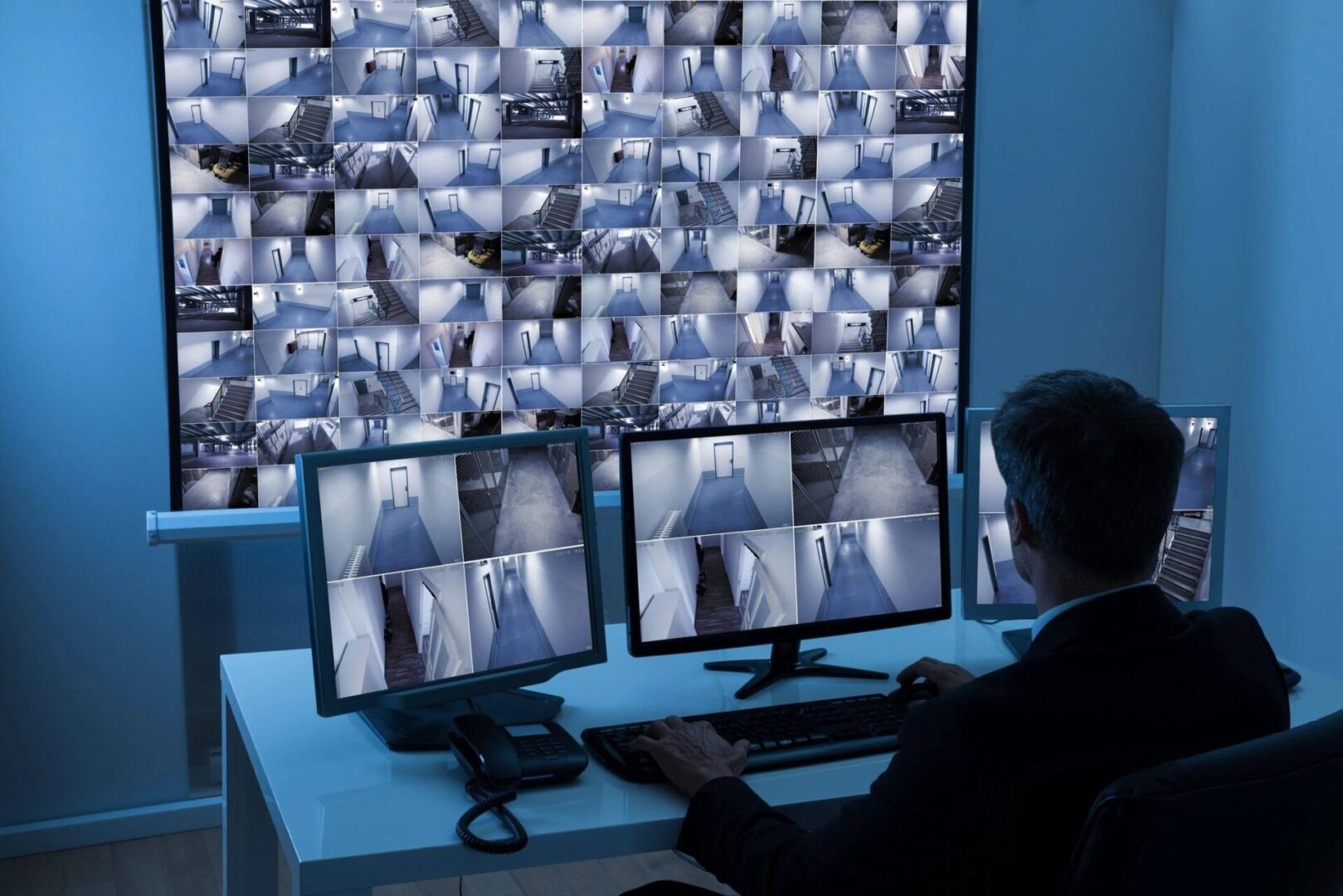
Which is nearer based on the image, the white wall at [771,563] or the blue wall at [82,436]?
the white wall at [771,563]

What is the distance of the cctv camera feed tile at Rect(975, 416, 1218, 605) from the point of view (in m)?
2.27

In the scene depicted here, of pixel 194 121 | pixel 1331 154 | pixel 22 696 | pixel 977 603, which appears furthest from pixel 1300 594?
pixel 22 696

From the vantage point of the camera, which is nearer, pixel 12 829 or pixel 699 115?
pixel 12 829

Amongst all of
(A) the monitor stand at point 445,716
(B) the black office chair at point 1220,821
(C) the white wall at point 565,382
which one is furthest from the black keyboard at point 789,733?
(C) the white wall at point 565,382

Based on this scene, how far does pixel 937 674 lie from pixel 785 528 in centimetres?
33

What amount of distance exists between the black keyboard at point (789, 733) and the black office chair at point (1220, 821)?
624 millimetres

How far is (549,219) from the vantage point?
3.24m

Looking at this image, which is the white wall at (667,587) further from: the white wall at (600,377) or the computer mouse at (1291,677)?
the white wall at (600,377)

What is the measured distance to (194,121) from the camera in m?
2.95

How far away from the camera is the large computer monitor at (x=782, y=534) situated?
6.72 ft

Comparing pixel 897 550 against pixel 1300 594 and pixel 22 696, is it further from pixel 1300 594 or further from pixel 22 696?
pixel 22 696

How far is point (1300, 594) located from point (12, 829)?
3.17m

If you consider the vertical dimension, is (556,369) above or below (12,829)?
above

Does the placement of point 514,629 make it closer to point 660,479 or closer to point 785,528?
point 660,479
